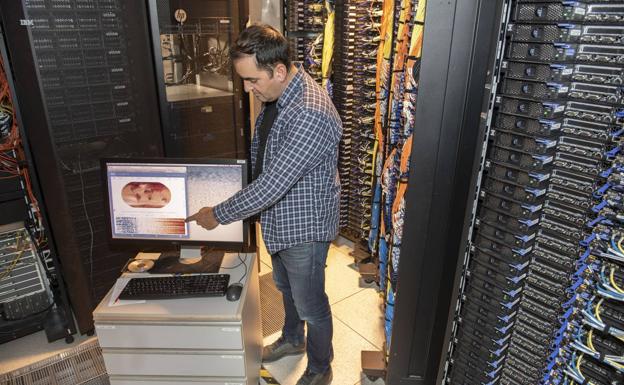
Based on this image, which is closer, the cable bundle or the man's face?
the cable bundle

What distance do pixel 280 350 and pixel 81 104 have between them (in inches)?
64.6

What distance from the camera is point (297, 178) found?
4.90 ft

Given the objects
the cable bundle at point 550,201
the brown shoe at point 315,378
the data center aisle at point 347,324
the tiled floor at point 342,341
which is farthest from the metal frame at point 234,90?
the cable bundle at point 550,201

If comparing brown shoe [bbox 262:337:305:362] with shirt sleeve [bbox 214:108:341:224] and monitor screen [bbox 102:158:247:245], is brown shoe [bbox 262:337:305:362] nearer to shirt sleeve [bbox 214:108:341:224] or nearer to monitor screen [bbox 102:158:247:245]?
monitor screen [bbox 102:158:247:245]

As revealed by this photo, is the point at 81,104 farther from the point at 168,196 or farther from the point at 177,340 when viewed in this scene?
the point at 177,340

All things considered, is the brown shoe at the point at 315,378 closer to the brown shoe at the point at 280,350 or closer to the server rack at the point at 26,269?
the brown shoe at the point at 280,350

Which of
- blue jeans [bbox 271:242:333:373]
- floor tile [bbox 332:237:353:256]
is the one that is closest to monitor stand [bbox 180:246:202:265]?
blue jeans [bbox 271:242:333:373]

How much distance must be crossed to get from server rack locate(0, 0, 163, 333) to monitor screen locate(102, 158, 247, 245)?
0.60 m

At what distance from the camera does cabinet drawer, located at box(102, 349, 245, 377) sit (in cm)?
152

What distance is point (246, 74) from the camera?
1543mm

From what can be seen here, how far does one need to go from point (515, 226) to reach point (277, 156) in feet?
2.66

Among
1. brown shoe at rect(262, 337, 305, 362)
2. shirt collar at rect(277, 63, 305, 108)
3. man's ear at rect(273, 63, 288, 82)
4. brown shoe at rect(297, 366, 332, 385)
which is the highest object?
man's ear at rect(273, 63, 288, 82)

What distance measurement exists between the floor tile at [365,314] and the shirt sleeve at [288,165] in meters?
1.27

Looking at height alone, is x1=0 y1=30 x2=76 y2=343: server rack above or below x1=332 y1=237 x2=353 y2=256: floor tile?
above
